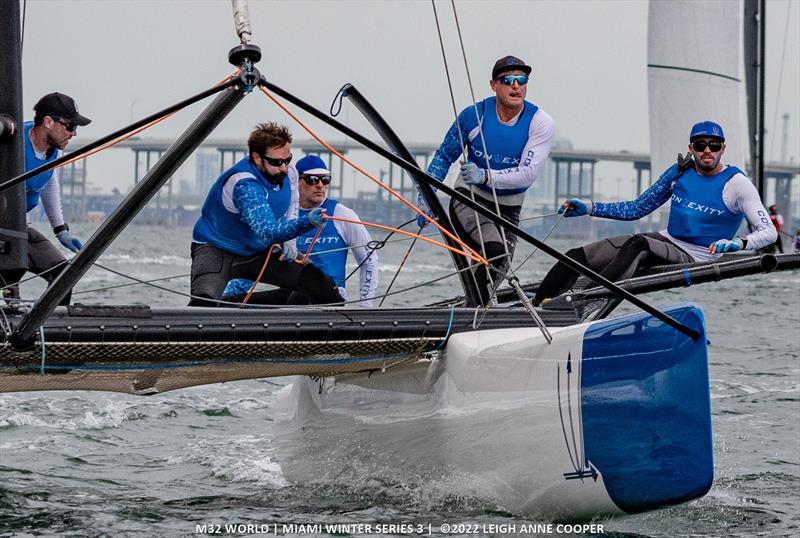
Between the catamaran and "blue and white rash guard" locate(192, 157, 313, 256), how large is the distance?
568 millimetres

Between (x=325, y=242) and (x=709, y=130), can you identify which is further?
(x=325, y=242)

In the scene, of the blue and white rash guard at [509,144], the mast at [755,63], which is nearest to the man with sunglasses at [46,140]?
the blue and white rash guard at [509,144]

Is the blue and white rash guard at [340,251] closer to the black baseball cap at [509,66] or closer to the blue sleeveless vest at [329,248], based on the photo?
the blue sleeveless vest at [329,248]

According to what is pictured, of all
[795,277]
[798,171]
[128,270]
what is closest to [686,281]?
[128,270]

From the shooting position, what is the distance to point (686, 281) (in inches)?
191

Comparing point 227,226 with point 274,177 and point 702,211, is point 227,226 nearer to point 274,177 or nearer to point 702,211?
point 274,177

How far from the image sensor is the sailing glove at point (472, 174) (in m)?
5.09

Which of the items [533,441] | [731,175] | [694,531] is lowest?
[694,531]

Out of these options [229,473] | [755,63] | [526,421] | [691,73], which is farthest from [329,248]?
[755,63]

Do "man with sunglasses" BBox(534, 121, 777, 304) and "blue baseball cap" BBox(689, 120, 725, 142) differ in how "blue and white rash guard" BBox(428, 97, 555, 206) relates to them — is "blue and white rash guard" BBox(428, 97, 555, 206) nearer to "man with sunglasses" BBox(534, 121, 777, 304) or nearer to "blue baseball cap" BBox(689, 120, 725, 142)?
"man with sunglasses" BBox(534, 121, 777, 304)

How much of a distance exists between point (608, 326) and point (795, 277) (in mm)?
25911

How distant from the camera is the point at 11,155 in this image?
4297mm

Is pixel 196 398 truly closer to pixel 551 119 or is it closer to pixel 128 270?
pixel 551 119

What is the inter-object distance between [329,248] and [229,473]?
1052 millimetres
